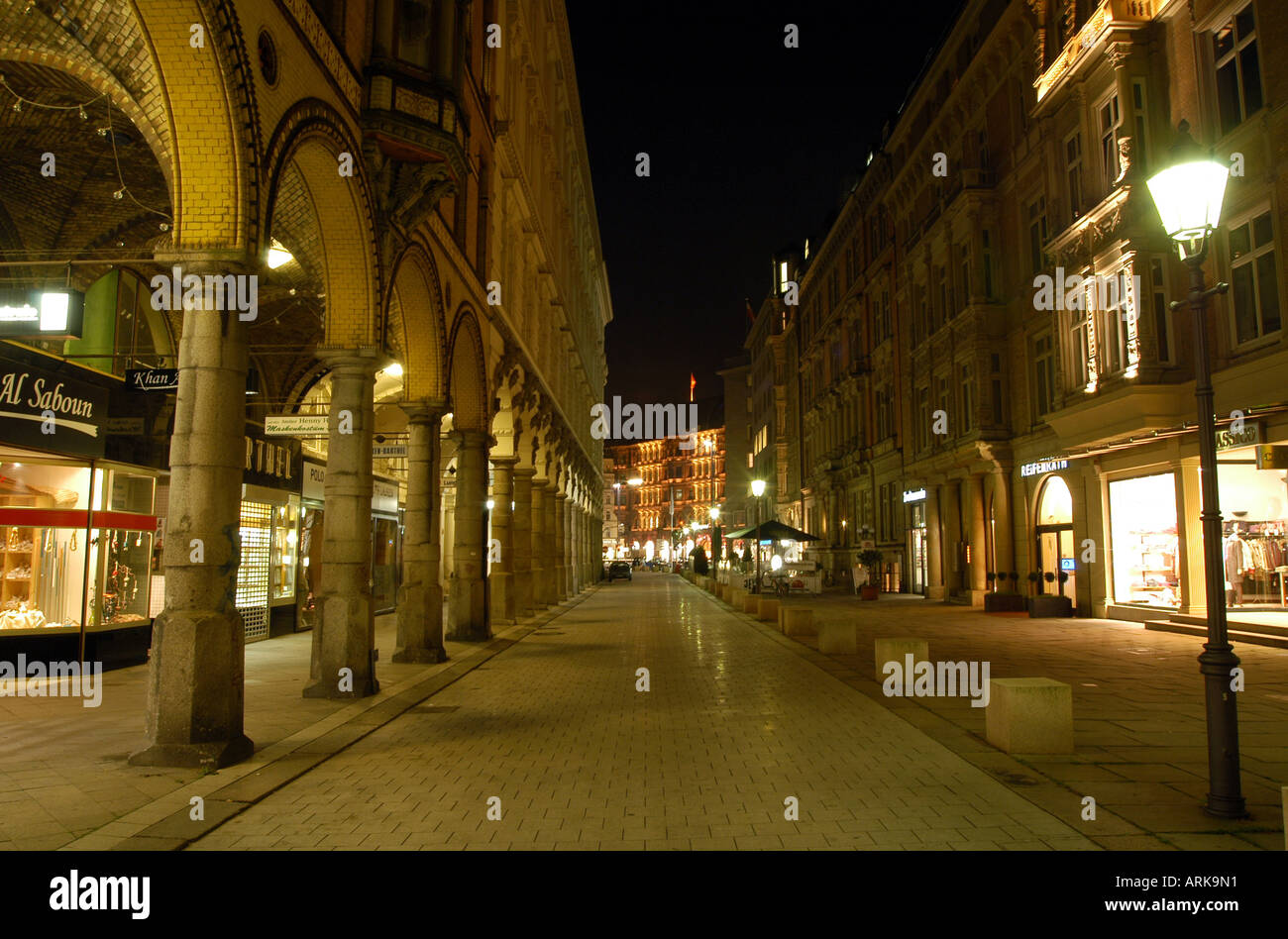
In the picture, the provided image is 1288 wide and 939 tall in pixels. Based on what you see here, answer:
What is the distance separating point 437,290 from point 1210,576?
12463 millimetres

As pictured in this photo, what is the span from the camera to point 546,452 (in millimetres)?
31078

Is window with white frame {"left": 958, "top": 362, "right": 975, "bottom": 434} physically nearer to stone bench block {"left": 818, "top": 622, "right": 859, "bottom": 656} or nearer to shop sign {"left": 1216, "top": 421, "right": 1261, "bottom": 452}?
shop sign {"left": 1216, "top": 421, "right": 1261, "bottom": 452}

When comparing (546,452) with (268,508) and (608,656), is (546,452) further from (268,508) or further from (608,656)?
(608,656)

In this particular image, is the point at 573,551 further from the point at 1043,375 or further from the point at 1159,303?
the point at 1159,303

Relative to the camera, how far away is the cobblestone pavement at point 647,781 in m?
5.79

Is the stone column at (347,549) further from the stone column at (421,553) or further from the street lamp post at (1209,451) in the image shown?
the street lamp post at (1209,451)

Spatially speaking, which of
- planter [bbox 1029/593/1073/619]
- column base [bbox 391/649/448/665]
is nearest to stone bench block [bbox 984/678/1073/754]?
column base [bbox 391/649/448/665]

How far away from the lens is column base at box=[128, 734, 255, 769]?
7613mm

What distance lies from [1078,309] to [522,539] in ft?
52.3

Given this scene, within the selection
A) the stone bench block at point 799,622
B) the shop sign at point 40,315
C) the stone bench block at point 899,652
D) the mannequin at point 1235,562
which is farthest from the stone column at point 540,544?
the shop sign at point 40,315

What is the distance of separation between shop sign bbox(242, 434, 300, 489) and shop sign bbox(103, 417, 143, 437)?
A: 9.93ft

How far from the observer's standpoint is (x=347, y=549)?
466 inches

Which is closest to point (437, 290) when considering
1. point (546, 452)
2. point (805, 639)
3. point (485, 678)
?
point (485, 678)

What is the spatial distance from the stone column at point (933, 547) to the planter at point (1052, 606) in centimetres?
825
